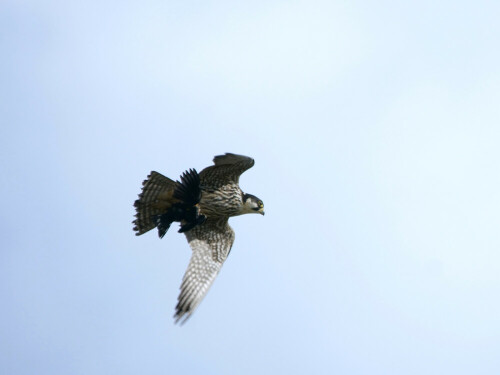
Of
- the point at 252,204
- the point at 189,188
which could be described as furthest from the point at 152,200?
the point at 252,204

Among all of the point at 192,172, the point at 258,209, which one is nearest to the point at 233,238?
the point at 258,209

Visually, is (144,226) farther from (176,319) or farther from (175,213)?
(176,319)

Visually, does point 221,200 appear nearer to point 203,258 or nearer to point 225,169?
point 225,169

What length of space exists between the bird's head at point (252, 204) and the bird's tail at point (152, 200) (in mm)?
1334

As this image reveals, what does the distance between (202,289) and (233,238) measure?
145cm

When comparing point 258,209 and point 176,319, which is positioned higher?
point 258,209

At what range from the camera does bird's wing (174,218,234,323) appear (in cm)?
1552

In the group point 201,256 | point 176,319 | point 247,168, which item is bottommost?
point 176,319

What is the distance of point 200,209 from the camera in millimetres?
16453

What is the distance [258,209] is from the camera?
658 inches

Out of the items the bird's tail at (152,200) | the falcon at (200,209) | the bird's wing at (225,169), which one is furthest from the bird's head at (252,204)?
the bird's tail at (152,200)

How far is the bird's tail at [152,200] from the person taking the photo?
1603 cm

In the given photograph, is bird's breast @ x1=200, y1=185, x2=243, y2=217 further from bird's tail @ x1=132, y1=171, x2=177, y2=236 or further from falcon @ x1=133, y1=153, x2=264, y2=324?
bird's tail @ x1=132, y1=171, x2=177, y2=236

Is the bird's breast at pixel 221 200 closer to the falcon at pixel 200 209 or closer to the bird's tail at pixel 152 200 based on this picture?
the falcon at pixel 200 209
